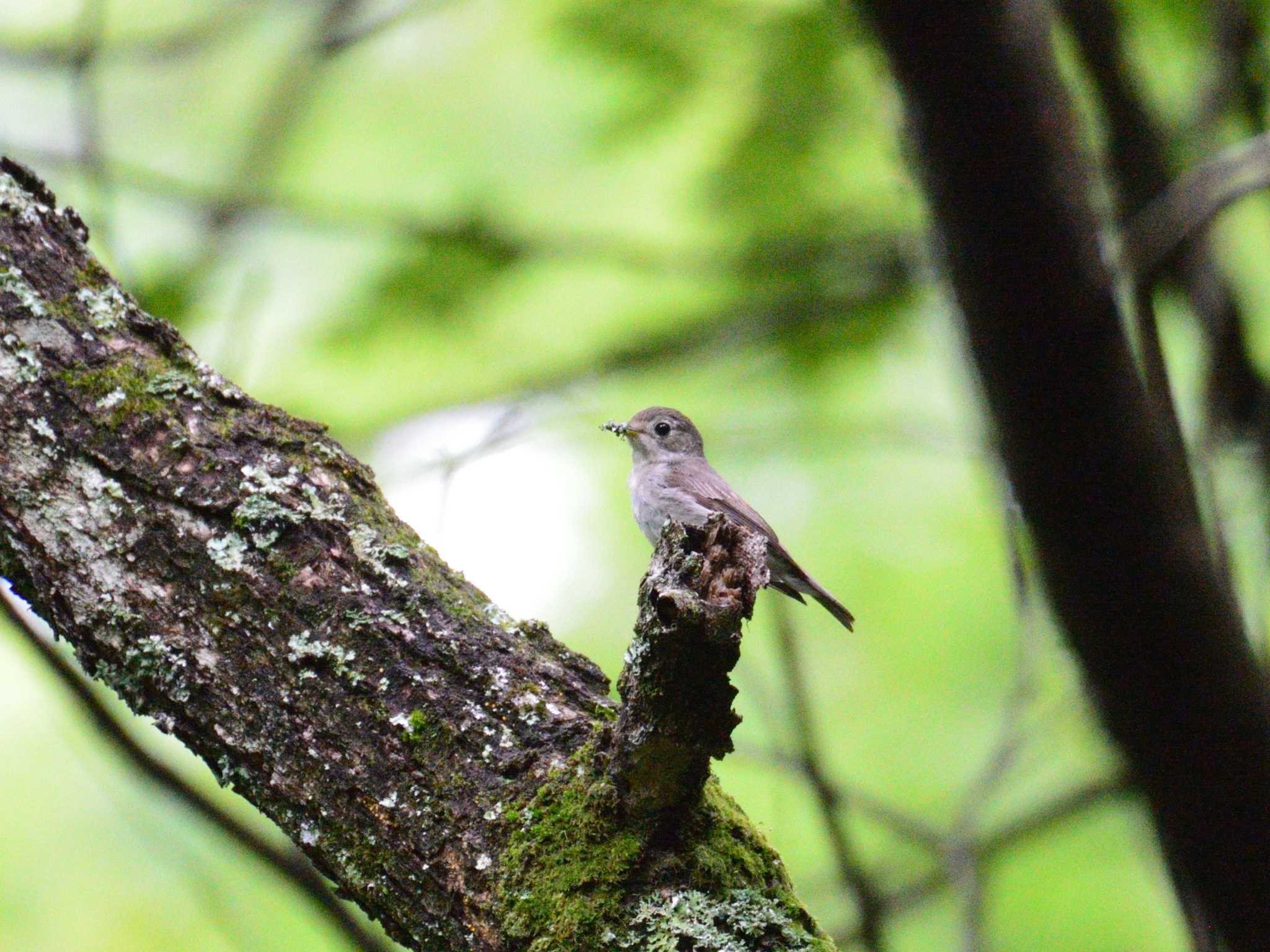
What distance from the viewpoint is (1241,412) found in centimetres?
371

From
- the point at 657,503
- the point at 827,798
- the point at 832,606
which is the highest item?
the point at 657,503

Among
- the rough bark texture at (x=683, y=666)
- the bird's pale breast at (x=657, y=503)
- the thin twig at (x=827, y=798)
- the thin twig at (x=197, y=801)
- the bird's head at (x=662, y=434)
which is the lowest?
the thin twig at (x=197, y=801)

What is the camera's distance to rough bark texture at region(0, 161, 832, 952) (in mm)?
2029

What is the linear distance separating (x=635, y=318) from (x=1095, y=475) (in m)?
3.53

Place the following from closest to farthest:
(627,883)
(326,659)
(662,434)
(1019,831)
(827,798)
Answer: (627,883)
(326,659)
(827,798)
(1019,831)
(662,434)

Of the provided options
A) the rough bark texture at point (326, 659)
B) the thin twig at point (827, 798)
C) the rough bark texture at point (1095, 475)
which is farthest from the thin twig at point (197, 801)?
the rough bark texture at point (1095, 475)

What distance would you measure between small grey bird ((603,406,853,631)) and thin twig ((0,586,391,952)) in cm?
267

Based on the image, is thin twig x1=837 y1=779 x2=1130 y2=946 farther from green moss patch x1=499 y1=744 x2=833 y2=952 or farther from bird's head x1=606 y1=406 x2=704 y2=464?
bird's head x1=606 y1=406 x2=704 y2=464

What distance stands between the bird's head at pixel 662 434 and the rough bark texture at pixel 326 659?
3.03m

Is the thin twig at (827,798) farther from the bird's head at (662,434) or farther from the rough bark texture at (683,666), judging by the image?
the bird's head at (662,434)

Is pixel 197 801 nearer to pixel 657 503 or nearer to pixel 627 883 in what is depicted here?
pixel 627 883

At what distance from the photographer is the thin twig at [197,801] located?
8.71ft

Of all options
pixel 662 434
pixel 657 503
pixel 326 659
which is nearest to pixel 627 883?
pixel 326 659

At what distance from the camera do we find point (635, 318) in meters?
5.62
